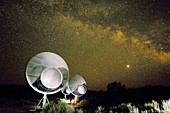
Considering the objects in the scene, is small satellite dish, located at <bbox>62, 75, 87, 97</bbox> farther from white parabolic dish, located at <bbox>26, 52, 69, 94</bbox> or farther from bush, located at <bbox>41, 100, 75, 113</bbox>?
bush, located at <bbox>41, 100, 75, 113</bbox>

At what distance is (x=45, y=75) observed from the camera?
28.3ft

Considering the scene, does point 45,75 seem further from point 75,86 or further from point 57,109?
point 75,86

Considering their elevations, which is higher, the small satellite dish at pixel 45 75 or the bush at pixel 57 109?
the small satellite dish at pixel 45 75

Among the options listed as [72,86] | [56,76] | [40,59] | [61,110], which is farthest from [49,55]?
[72,86]

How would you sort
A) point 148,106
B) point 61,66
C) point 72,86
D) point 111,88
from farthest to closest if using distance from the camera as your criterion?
point 111,88, point 72,86, point 148,106, point 61,66

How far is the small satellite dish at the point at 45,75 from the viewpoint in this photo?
8617mm

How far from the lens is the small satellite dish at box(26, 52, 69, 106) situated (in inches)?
339

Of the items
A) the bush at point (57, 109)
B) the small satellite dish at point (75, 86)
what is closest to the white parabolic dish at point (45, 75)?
the bush at point (57, 109)

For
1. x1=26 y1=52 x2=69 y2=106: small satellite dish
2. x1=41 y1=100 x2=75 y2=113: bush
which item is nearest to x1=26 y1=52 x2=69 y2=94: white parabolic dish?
x1=26 y1=52 x2=69 y2=106: small satellite dish

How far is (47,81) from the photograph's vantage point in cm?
857

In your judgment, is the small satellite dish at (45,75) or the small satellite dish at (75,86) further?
the small satellite dish at (75,86)

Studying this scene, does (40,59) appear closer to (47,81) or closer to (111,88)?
(47,81)

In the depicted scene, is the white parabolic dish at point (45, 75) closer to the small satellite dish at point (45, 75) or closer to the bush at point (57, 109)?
the small satellite dish at point (45, 75)

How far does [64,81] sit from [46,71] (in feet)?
2.65
